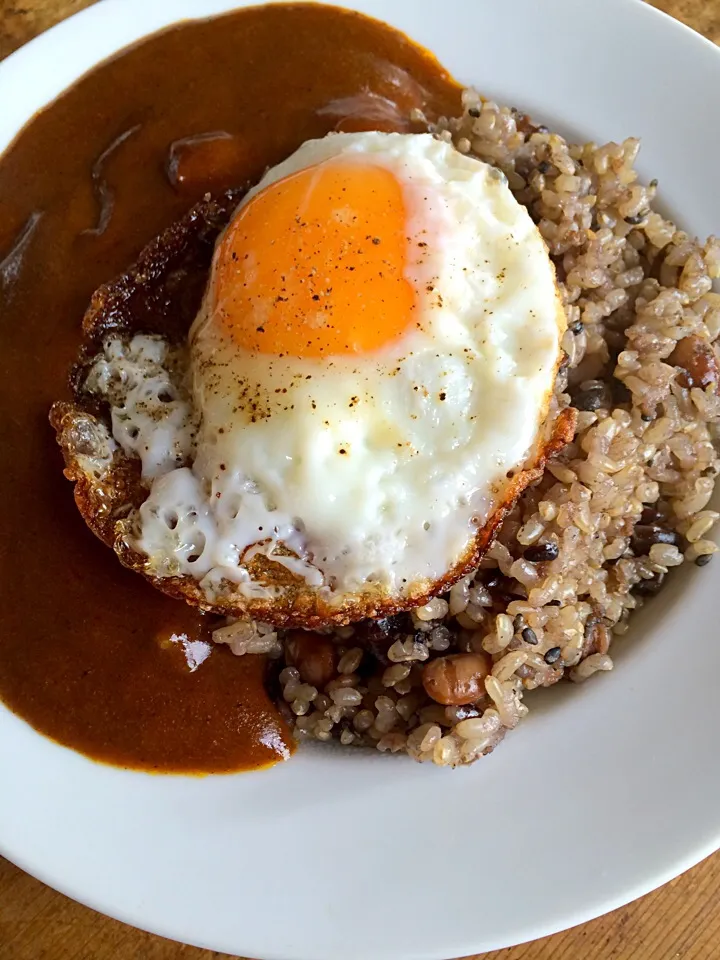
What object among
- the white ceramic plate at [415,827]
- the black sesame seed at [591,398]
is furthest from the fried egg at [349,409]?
the white ceramic plate at [415,827]

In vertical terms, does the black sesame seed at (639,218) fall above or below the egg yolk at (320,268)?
above

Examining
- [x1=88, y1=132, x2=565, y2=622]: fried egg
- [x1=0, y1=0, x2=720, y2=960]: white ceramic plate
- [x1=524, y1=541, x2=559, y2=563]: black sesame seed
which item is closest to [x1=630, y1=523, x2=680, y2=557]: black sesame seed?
[x1=0, y1=0, x2=720, y2=960]: white ceramic plate

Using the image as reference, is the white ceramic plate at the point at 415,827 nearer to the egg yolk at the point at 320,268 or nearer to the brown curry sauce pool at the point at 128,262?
the brown curry sauce pool at the point at 128,262

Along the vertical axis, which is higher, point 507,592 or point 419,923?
point 507,592

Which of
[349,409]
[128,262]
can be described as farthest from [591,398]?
[128,262]

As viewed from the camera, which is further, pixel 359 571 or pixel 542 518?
pixel 542 518

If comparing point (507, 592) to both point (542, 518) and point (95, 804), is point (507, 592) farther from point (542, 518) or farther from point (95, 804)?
point (95, 804)

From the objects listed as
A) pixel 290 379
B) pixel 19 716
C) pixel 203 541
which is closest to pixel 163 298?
pixel 290 379
